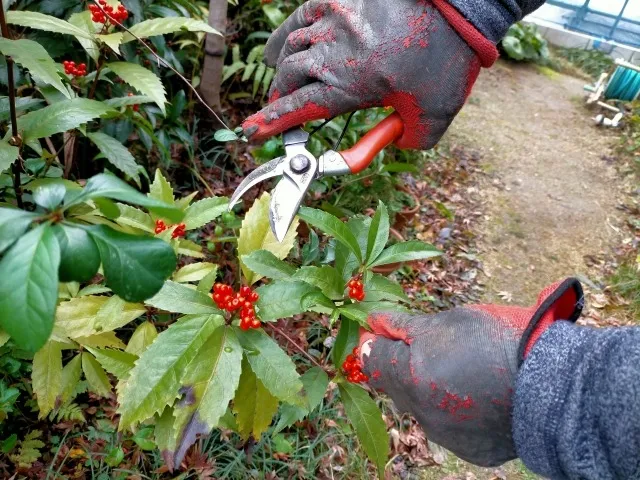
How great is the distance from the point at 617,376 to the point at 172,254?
850mm

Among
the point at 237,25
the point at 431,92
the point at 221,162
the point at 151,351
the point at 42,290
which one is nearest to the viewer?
the point at 42,290

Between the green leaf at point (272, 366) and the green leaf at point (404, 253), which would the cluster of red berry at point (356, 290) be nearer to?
the green leaf at point (404, 253)

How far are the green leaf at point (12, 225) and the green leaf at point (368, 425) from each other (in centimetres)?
108

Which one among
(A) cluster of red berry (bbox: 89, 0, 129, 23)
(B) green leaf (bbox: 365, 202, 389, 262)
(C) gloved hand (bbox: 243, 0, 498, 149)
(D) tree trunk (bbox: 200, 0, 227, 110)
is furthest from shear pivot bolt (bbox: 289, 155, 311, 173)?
(D) tree trunk (bbox: 200, 0, 227, 110)

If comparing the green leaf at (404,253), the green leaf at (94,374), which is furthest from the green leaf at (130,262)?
the green leaf at (94,374)

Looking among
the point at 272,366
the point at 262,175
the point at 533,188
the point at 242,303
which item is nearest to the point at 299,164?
the point at 262,175

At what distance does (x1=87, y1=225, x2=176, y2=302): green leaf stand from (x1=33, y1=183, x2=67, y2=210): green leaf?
0.07 metres

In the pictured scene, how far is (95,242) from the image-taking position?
690mm

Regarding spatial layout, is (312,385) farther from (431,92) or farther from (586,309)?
(586,309)

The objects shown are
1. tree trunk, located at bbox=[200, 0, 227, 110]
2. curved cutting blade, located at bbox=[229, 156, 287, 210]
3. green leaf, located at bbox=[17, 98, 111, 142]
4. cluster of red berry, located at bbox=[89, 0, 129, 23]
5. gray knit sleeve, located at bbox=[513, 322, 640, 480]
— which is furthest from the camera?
tree trunk, located at bbox=[200, 0, 227, 110]

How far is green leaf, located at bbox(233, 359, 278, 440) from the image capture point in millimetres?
1454

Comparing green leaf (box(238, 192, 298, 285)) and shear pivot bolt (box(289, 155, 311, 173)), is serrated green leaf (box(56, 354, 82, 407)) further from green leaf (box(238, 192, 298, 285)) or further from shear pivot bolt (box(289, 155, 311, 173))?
shear pivot bolt (box(289, 155, 311, 173))

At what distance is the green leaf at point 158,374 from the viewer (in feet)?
3.95

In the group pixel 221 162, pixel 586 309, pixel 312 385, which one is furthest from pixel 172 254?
pixel 586 309
